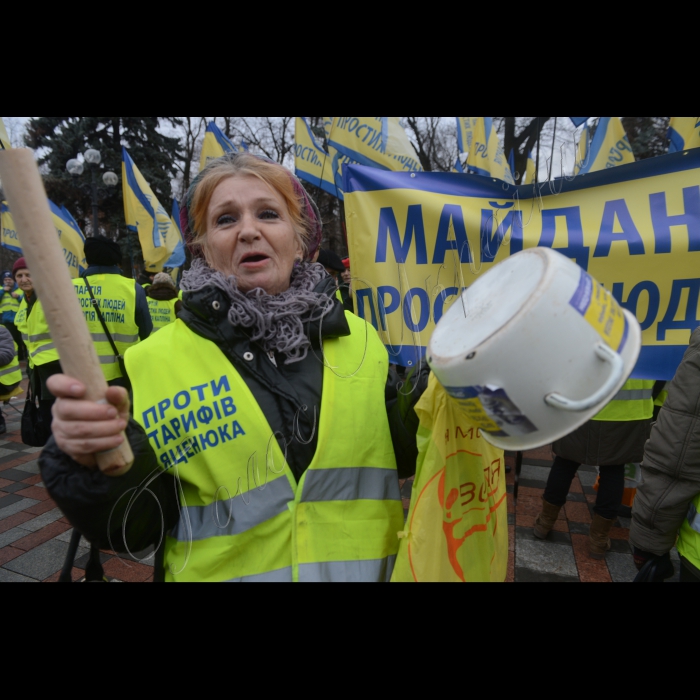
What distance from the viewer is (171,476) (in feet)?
3.93

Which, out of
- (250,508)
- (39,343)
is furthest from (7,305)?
(250,508)

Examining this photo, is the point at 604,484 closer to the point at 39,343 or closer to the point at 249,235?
the point at 249,235

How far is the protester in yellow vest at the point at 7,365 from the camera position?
15.7 ft

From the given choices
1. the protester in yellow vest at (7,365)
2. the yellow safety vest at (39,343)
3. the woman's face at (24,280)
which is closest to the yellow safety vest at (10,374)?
the protester in yellow vest at (7,365)

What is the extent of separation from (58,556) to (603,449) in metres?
3.40

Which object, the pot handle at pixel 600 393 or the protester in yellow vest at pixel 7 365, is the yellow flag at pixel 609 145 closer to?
the pot handle at pixel 600 393

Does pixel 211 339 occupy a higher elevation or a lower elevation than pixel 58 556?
higher

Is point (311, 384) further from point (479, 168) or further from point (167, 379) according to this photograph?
point (479, 168)

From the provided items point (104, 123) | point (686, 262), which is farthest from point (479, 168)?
point (104, 123)

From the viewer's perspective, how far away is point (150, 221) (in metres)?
6.69

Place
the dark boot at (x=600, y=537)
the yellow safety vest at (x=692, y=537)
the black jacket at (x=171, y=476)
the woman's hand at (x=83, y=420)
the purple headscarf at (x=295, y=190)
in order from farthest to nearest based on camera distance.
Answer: the dark boot at (x=600, y=537), the yellow safety vest at (x=692, y=537), the purple headscarf at (x=295, y=190), the black jacket at (x=171, y=476), the woman's hand at (x=83, y=420)

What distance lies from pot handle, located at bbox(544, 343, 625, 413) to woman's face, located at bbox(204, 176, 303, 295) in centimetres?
80

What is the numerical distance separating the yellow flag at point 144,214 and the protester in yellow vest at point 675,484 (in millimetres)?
6643

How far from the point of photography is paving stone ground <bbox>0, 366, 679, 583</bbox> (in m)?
2.74
